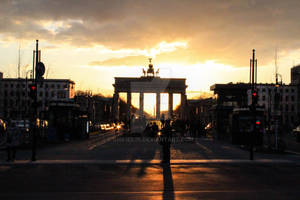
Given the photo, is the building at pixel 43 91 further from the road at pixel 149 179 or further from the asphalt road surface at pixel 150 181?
the asphalt road surface at pixel 150 181

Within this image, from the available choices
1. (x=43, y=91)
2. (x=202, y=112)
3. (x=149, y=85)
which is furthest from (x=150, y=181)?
(x=43, y=91)

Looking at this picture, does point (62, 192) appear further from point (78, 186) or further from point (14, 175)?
point (14, 175)

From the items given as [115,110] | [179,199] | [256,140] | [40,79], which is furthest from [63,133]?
[115,110]

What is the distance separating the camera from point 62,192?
38.8ft

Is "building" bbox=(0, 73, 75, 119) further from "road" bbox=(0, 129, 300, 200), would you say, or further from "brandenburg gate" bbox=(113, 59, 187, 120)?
"road" bbox=(0, 129, 300, 200)

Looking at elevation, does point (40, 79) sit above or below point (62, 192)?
above

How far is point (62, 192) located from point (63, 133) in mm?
26983

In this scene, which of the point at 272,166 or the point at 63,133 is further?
the point at 63,133

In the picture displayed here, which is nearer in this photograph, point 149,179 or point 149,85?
point 149,179

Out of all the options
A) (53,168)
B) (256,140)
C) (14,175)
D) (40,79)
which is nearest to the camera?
(14,175)

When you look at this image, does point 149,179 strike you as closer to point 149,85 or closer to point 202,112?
point 149,85

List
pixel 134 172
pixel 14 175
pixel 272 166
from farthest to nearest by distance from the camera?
pixel 272 166 < pixel 134 172 < pixel 14 175

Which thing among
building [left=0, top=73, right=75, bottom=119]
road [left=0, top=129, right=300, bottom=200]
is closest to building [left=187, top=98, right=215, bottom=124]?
building [left=0, top=73, right=75, bottom=119]

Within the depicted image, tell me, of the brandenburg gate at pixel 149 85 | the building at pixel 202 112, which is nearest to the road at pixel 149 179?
the building at pixel 202 112
